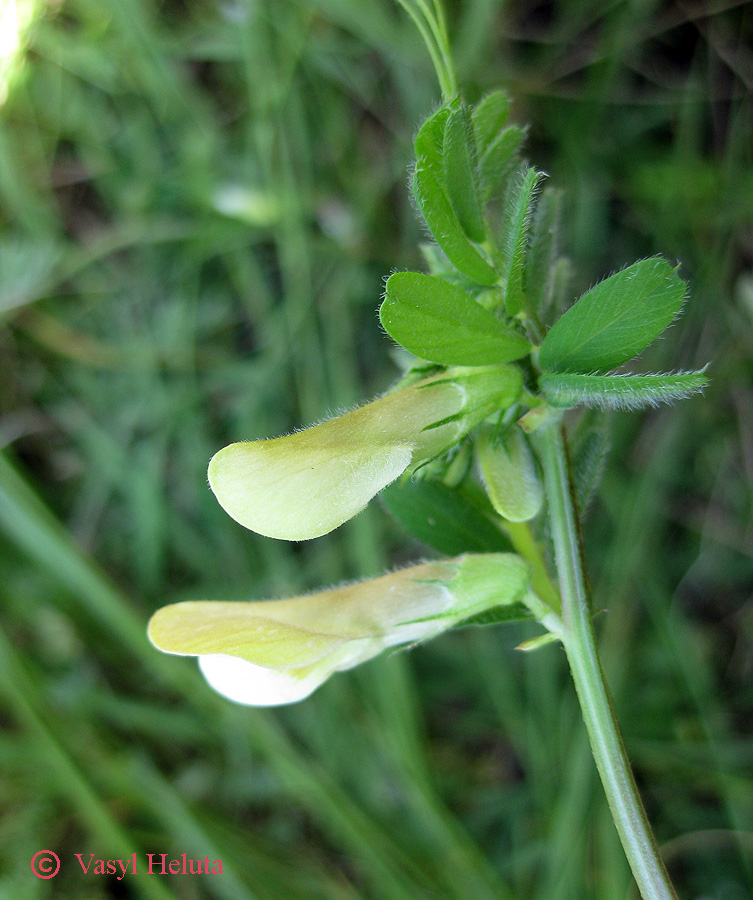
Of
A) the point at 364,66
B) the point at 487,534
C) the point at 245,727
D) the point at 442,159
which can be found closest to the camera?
the point at 442,159

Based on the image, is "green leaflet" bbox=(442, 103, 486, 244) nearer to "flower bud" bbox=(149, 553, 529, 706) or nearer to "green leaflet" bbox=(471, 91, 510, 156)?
"green leaflet" bbox=(471, 91, 510, 156)

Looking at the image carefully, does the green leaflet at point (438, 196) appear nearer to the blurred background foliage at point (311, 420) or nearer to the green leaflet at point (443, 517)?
the green leaflet at point (443, 517)

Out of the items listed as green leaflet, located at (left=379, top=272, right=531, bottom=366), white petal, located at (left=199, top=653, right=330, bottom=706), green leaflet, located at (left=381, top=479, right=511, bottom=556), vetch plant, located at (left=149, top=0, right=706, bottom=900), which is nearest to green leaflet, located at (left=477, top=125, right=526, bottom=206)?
vetch plant, located at (left=149, top=0, right=706, bottom=900)

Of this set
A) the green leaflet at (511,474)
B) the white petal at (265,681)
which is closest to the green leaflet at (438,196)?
the green leaflet at (511,474)

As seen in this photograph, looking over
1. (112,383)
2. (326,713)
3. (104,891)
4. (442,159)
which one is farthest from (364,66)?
(104,891)

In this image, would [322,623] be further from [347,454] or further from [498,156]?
[498,156]

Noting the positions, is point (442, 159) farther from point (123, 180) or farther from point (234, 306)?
point (123, 180)
